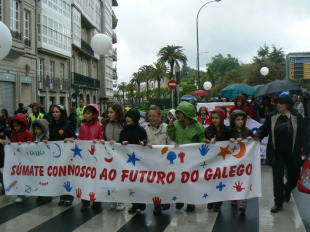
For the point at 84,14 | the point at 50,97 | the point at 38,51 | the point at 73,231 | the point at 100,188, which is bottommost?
the point at 73,231

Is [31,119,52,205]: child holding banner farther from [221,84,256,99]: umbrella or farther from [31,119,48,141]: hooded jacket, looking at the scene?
[221,84,256,99]: umbrella

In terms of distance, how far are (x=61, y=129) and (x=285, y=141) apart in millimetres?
3624

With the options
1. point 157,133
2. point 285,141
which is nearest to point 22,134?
point 157,133

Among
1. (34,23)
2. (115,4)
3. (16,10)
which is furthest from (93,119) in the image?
(115,4)

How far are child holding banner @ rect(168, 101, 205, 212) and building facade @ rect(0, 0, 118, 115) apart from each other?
41.1ft

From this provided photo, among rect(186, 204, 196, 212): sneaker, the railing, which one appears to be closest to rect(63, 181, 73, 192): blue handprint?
rect(186, 204, 196, 212): sneaker

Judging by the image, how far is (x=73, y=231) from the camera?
219 inches

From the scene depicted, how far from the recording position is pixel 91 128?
6.99 metres

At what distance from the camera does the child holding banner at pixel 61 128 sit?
7.12 m

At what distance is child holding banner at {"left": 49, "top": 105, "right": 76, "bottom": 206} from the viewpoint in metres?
7.12

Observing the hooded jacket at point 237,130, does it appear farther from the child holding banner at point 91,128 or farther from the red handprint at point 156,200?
the child holding banner at point 91,128

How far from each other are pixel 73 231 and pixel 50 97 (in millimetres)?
33696

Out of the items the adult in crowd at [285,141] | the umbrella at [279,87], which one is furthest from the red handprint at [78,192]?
the umbrella at [279,87]

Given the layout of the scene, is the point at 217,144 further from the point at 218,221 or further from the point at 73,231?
the point at 73,231
